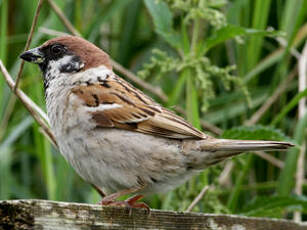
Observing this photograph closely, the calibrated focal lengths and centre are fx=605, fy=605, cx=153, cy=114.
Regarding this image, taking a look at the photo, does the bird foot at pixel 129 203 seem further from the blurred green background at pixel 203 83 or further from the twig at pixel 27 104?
the blurred green background at pixel 203 83

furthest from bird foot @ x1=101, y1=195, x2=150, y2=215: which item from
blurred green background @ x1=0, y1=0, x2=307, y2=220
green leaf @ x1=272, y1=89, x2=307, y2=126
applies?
green leaf @ x1=272, y1=89, x2=307, y2=126

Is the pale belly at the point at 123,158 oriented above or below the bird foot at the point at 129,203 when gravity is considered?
above

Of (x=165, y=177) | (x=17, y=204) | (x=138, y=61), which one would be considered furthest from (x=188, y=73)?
(x=17, y=204)

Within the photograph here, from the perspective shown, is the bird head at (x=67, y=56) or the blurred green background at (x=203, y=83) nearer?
A: the bird head at (x=67, y=56)

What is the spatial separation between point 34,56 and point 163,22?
547 millimetres

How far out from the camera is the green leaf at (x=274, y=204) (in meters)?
2.29

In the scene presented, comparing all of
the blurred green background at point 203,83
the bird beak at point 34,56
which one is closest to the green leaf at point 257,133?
the blurred green background at point 203,83

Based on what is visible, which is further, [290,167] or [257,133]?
[290,167]

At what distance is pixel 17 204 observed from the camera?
1.33 m

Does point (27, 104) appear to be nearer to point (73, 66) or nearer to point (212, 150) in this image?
point (73, 66)

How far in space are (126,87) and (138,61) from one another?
1.27m

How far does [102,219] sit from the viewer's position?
1550mm

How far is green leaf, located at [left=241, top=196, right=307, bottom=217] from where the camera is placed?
90.3 inches

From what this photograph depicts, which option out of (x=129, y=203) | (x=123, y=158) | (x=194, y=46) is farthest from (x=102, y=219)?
(x=194, y=46)
